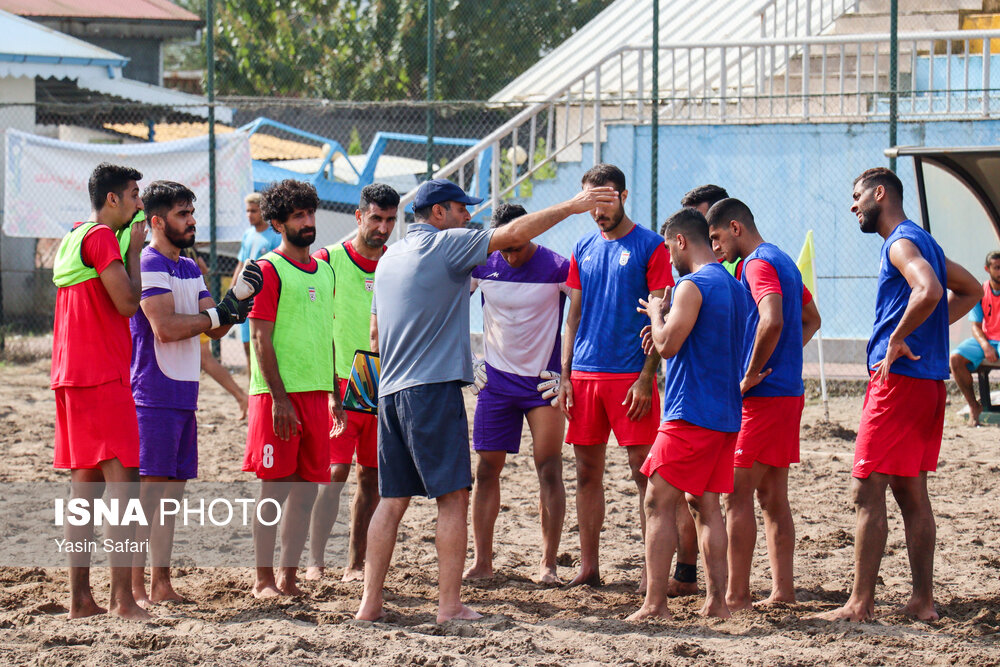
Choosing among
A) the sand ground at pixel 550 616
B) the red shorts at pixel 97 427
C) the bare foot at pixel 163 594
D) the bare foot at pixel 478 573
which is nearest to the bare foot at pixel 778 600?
the sand ground at pixel 550 616

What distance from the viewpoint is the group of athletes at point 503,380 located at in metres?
4.67

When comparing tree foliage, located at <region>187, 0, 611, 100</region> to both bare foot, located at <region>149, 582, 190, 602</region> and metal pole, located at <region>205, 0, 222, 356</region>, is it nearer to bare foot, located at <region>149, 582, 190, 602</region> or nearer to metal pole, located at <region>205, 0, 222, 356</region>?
metal pole, located at <region>205, 0, 222, 356</region>

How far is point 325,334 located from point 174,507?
3.54 feet

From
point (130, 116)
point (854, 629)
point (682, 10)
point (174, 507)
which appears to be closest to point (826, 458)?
point (854, 629)

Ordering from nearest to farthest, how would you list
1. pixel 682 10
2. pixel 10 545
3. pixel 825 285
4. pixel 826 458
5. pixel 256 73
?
pixel 10 545 < pixel 826 458 < pixel 825 285 < pixel 682 10 < pixel 256 73

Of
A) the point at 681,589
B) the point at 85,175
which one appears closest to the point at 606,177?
the point at 681,589

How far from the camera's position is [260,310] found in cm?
514

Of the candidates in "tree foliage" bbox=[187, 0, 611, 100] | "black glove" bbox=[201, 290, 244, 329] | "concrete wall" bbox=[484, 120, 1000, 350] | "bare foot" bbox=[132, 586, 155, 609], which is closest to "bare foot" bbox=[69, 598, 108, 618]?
"bare foot" bbox=[132, 586, 155, 609]

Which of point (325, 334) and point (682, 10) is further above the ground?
point (682, 10)

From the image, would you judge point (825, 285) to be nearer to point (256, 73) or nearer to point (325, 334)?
point (325, 334)

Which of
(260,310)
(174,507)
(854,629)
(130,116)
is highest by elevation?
(130,116)

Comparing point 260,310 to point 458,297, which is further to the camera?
point 260,310

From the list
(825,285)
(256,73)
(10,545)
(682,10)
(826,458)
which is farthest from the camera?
(256,73)

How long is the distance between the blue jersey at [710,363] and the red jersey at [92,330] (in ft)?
7.88
